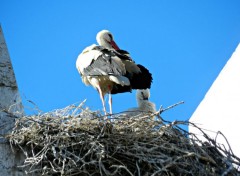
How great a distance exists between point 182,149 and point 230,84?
1.30 m

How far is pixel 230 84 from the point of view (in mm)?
5332

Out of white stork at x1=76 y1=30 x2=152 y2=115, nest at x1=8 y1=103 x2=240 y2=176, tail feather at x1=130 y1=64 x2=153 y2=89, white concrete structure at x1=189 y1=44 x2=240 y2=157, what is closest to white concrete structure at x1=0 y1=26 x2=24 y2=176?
nest at x1=8 y1=103 x2=240 y2=176

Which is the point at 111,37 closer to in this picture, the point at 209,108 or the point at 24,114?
the point at 209,108

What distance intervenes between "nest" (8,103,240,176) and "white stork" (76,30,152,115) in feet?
3.87

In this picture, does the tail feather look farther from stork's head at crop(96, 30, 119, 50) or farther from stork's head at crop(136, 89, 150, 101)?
stork's head at crop(96, 30, 119, 50)

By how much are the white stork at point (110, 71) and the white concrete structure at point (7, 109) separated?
115 centimetres

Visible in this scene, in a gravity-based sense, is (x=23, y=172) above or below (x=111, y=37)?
below

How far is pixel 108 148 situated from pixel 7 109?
0.78 m

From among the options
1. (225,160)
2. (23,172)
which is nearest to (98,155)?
(23,172)

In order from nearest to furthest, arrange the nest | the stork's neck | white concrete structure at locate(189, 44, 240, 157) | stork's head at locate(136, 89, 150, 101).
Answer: the nest
white concrete structure at locate(189, 44, 240, 157)
stork's head at locate(136, 89, 150, 101)
the stork's neck

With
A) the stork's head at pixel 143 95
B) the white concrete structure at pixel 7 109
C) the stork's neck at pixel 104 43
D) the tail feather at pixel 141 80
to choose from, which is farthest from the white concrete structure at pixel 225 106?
the white concrete structure at pixel 7 109

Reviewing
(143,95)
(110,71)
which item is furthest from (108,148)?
(143,95)

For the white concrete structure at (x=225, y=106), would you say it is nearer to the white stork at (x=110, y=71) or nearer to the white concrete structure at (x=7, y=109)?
the white stork at (x=110, y=71)

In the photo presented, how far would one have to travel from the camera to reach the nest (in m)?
4.04
